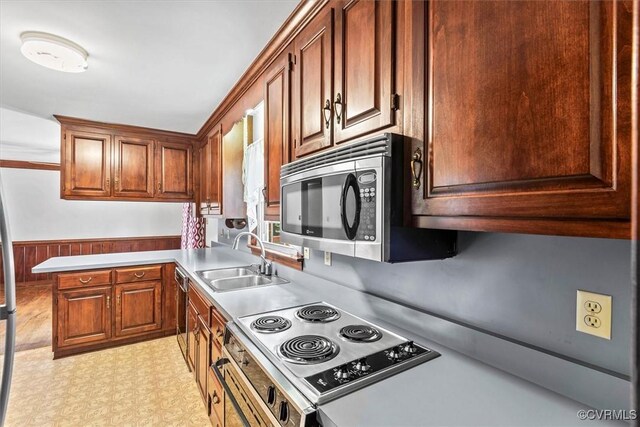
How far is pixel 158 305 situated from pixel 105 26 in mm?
2605

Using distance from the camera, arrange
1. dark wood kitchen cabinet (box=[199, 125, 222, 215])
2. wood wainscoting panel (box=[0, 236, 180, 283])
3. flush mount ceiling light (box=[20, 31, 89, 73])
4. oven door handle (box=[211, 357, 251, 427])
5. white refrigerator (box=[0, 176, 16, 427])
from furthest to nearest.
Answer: wood wainscoting panel (box=[0, 236, 180, 283])
dark wood kitchen cabinet (box=[199, 125, 222, 215])
flush mount ceiling light (box=[20, 31, 89, 73])
oven door handle (box=[211, 357, 251, 427])
white refrigerator (box=[0, 176, 16, 427])

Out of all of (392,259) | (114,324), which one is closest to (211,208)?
(114,324)

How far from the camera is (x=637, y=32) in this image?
0.99 feet

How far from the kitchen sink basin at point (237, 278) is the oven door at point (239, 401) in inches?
30.3

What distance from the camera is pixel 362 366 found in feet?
3.14

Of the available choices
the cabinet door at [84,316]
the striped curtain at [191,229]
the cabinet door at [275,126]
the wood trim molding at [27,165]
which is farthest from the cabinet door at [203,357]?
the wood trim molding at [27,165]

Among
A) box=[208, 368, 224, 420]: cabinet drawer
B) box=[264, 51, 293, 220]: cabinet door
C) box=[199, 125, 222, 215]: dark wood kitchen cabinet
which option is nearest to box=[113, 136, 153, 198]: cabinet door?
box=[199, 125, 222, 215]: dark wood kitchen cabinet

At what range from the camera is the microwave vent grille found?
0.92 metres

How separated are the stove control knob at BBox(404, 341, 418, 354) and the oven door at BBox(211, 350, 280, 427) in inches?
19.1

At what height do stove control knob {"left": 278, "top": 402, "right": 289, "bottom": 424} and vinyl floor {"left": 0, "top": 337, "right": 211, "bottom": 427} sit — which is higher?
stove control knob {"left": 278, "top": 402, "right": 289, "bottom": 424}

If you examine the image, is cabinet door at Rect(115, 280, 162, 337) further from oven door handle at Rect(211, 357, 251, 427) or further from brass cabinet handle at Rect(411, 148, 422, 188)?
brass cabinet handle at Rect(411, 148, 422, 188)

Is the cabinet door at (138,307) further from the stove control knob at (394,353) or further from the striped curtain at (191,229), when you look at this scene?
the stove control knob at (394,353)

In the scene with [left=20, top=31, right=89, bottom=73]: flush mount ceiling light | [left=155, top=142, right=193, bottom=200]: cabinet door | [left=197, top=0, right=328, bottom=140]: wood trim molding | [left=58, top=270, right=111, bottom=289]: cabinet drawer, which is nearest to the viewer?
[left=197, top=0, right=328, bottom=140]: wood trim molding

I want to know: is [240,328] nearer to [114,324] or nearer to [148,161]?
[114,324]
